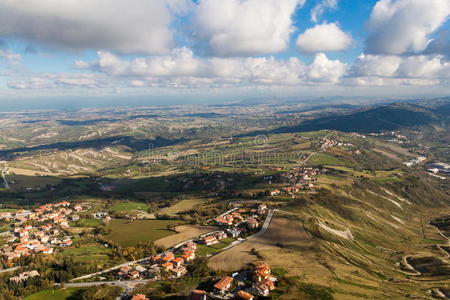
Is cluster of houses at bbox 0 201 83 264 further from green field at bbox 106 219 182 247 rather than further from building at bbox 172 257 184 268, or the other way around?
building at bbox 172 257 184 268

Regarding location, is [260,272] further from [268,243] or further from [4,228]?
[4,228]

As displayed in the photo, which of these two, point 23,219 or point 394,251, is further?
point 23,219

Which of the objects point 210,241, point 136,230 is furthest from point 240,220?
point 136,230

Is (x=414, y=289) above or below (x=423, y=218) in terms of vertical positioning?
above

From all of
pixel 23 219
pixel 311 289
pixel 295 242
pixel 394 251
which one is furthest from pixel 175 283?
pixel 23 219

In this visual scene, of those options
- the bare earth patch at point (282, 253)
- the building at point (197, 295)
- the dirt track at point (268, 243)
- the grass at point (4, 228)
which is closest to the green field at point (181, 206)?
the dirt track at point (268, 243)

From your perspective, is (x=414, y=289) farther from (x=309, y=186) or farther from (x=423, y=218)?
(x=423, y=218)

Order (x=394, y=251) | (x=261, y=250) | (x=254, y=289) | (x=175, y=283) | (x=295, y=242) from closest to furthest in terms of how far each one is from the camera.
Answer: (x=254, y=289) → (x=175, y=283) → (x=261, y=250) → (x=295, y=242) → (x=394, y=251)

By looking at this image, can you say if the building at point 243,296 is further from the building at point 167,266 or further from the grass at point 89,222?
the grass at point 89,222
